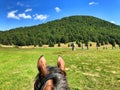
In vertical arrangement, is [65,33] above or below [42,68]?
above

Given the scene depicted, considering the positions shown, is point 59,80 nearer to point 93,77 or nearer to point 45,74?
point 45,74

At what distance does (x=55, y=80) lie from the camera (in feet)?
7.61

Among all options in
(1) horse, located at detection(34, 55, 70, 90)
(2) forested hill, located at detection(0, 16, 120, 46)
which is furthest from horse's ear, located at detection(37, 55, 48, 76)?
(2) forested hill, located at detection(0, 16, 120, 46)

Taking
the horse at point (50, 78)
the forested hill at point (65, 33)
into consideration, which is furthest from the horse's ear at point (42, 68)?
the forested hill at point (65, 33)

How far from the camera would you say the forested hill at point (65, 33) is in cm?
14525

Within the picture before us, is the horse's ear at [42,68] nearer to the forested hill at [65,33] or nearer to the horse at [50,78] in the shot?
the horse at [50,78]

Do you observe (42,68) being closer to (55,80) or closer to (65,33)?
(55,80)

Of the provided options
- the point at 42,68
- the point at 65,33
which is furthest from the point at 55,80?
the point at 65,33

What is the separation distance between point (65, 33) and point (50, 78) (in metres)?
169

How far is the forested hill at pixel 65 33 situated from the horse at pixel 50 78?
5357 inches

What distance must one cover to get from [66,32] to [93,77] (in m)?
157

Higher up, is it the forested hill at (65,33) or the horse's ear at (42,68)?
the forested hill at (65,33)

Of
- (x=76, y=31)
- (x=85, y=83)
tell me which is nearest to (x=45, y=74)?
(x=85, y=83)

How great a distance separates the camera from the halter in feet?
7.39
